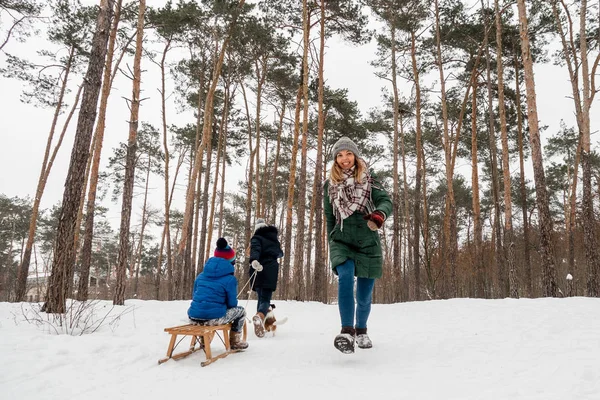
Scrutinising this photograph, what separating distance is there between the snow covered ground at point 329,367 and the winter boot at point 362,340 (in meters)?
0.12

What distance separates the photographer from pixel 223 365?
2805 mm

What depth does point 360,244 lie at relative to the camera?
2.90m

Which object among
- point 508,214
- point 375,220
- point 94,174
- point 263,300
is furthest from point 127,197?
point 508,214

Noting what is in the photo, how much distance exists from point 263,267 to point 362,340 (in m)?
2.00

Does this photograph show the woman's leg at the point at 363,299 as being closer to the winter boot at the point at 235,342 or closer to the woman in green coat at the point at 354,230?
the woman in green coat at the point at 354,230

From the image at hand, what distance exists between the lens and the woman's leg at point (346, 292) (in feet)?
9.01

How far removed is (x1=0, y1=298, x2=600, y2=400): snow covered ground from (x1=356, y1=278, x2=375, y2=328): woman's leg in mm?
327

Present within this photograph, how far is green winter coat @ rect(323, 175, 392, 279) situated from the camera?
2.86 m

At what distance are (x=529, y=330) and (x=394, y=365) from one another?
191 cm

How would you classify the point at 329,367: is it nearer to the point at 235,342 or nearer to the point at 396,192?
the point at 235,342

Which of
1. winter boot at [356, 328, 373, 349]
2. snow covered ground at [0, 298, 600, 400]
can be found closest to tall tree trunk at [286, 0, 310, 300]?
snow covered ground at [0, 298, 600, 400]

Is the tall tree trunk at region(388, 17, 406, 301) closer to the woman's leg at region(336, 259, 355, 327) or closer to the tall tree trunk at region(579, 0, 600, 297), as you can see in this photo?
the tall tree trunk at region(579, 0, 600, 297)

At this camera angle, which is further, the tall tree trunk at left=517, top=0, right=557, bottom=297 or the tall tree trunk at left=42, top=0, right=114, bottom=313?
the tall tree trunk at left=517, top=0, right=557, bottom=297

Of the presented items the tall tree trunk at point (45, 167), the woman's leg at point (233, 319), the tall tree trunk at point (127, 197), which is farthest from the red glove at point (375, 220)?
the tall tree trunk at point (45, 167)
